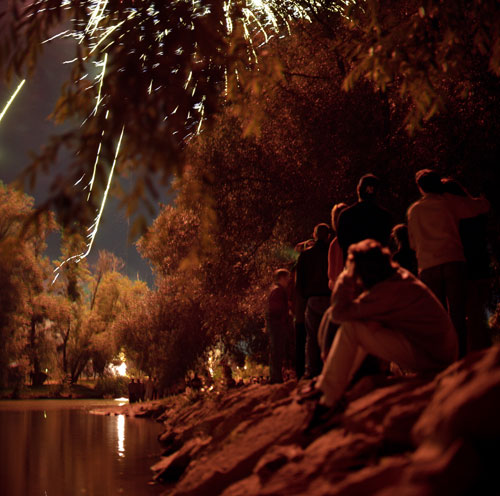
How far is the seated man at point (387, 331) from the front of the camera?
457 cm

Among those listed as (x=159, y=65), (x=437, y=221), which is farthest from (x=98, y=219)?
(x=437, y=221)

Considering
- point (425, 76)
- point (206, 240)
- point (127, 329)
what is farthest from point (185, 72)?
point (127, 329)

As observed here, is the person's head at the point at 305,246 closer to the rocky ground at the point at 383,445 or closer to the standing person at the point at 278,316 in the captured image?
the standing person at the point at 278,316

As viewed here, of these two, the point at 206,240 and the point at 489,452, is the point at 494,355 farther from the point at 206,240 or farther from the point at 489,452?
the point at 206,240

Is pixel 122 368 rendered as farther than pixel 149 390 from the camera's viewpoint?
Yes

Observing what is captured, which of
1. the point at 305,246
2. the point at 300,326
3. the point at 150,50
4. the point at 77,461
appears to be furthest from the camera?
the point at 77,461

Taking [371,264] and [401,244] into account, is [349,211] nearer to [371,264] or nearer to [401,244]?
[401,244]

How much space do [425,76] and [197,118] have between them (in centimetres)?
230

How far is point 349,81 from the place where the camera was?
213 inches

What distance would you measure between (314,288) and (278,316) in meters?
1.80

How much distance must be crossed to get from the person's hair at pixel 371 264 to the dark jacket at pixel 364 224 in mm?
1395

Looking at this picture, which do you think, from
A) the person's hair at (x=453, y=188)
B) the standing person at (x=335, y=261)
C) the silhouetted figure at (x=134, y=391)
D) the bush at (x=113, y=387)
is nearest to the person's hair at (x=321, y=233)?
the standing person at (x=335, y=261)

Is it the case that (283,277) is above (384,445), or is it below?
above

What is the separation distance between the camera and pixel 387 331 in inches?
182
